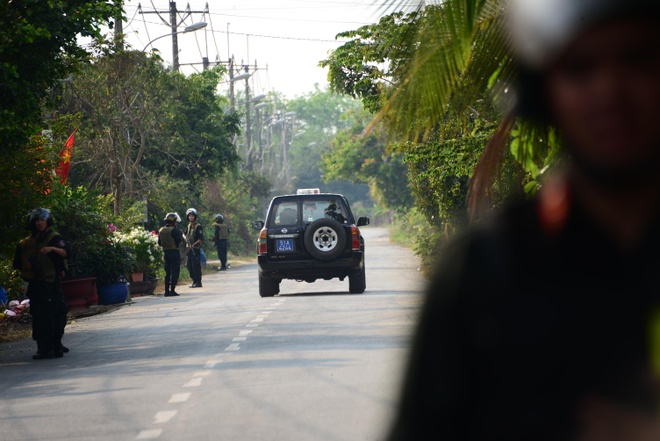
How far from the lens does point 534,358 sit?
1.57 metres

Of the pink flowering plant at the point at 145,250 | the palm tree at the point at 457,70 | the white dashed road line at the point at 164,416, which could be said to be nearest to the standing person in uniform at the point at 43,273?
the white dashed road line at the point at 164,416

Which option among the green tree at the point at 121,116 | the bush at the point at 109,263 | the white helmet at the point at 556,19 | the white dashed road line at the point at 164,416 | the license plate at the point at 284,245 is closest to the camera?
the white helmet at the point at 556,19

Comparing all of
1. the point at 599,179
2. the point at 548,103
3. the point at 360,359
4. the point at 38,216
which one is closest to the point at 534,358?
the point at 599,179

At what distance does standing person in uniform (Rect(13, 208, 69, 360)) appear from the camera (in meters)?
14.7

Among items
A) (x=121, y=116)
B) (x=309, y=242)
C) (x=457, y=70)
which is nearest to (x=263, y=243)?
(x=309, y=242)

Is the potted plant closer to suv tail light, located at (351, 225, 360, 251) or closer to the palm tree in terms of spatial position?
suv tail light, located at (351, 225, 360, 251)

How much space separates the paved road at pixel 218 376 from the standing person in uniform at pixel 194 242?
9015 mm

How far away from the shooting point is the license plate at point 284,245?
76.0 ft

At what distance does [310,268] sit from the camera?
23047mm

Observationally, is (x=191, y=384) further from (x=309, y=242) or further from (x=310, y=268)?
(x=310, y=268)

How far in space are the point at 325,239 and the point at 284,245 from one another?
844mm

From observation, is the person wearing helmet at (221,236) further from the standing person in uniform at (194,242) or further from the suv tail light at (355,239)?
the suv tail light at (355,239)

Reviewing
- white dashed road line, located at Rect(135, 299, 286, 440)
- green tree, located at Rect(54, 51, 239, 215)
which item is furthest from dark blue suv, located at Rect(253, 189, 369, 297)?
green tree, located at Rect(54, 51, 239, 215)

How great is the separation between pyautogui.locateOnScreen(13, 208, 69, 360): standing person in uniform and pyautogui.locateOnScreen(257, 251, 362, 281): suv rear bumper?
8.50 meters
